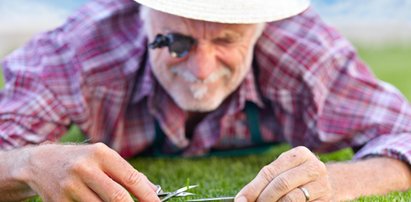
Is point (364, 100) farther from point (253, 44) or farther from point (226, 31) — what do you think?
point (226, 31)

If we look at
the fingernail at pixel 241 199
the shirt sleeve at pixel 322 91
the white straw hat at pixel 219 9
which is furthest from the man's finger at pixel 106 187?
the shirt sleeve at pixel 322 91

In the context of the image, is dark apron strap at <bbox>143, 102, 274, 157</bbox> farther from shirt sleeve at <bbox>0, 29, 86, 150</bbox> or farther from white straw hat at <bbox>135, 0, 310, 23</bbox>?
white straw hat at <bbox>135, 0, 310, 23</bbox>

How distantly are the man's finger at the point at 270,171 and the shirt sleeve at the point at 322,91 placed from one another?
0.79 meters

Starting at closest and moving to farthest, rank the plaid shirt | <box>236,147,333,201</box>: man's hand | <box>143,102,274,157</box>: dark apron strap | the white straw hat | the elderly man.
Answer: <box>236,147,333,201</box>: man's hand, the white straw hat, the elderly man, the plaid shirt, <box>143,102,274,157</box>: dark apron strap

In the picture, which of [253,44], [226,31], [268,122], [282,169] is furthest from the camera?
[268,122]

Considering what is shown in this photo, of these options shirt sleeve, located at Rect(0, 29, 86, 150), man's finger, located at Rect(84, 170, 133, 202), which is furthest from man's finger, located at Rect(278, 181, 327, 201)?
shirt sleeve, located at Rect(0, 29, 86, 150)

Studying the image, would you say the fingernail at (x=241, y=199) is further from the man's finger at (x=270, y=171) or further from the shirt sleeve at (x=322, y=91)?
the shirt sleeve at (x=322, y=91)

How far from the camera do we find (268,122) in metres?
2.72

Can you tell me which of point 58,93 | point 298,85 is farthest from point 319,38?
point 58,93

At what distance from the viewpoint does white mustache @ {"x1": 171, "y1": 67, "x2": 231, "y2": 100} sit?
232cm

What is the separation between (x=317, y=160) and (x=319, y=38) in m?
0.95

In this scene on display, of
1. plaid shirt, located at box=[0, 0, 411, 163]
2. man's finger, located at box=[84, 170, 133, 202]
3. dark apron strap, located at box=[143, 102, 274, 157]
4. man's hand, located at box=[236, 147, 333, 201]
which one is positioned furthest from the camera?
dark apron strap, located at box=[143, 102, 274, 157]

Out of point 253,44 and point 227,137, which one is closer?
point 253,44

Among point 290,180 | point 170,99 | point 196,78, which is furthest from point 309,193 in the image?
point 170,99
